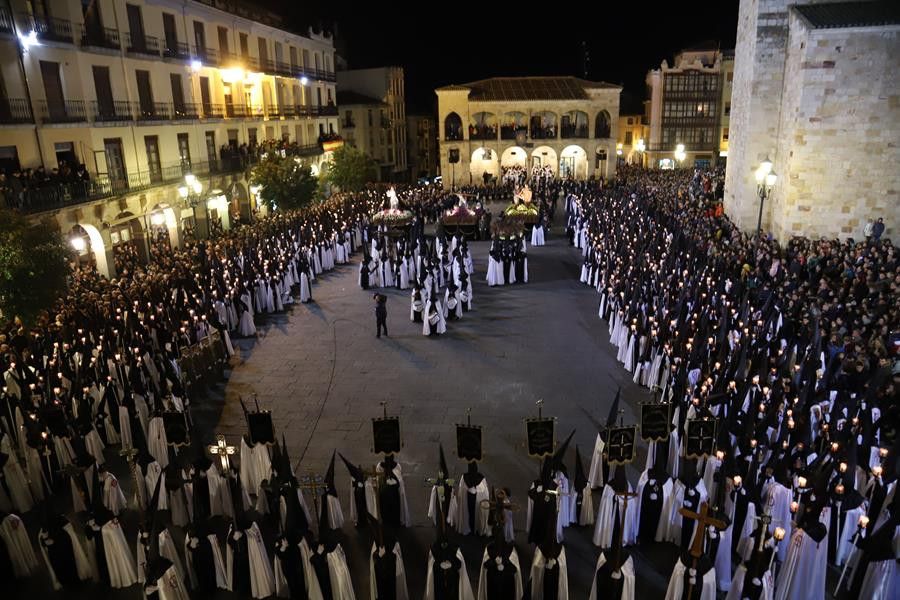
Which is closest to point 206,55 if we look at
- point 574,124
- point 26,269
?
point 26,269

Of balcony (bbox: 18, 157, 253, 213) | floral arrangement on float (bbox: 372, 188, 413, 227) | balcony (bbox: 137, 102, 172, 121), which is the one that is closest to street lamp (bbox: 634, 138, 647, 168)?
floral arrangement on float (bbox: 372, 188, 413, 227)

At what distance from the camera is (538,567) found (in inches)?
265

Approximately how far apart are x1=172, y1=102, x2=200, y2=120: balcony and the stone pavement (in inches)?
511

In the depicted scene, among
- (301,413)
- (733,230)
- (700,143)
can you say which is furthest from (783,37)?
(700,143)

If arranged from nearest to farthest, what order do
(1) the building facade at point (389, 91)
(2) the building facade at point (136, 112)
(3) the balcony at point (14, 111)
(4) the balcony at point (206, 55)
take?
(3) the balcony at point (14, 111) → (2) the building facade at point (136, 112) → (4) the balcony at point (206, 55) → (1) the building facade at point (389, 91)

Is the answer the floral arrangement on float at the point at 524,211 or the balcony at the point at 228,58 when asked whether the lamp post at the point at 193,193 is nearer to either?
the balcony at the point at 228,58

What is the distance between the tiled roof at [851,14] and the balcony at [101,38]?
2268cm

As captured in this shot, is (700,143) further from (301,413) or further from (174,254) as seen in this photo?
(301,413)

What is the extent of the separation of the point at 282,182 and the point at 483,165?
22.5m

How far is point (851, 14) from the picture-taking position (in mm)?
17688

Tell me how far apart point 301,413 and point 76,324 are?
582cm

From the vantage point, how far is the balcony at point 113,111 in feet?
70.0

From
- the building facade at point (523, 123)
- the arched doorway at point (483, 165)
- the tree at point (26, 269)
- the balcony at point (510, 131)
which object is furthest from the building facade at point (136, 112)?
the balcony at point (510, 131)

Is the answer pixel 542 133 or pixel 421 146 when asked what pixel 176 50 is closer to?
pixel 542 133
